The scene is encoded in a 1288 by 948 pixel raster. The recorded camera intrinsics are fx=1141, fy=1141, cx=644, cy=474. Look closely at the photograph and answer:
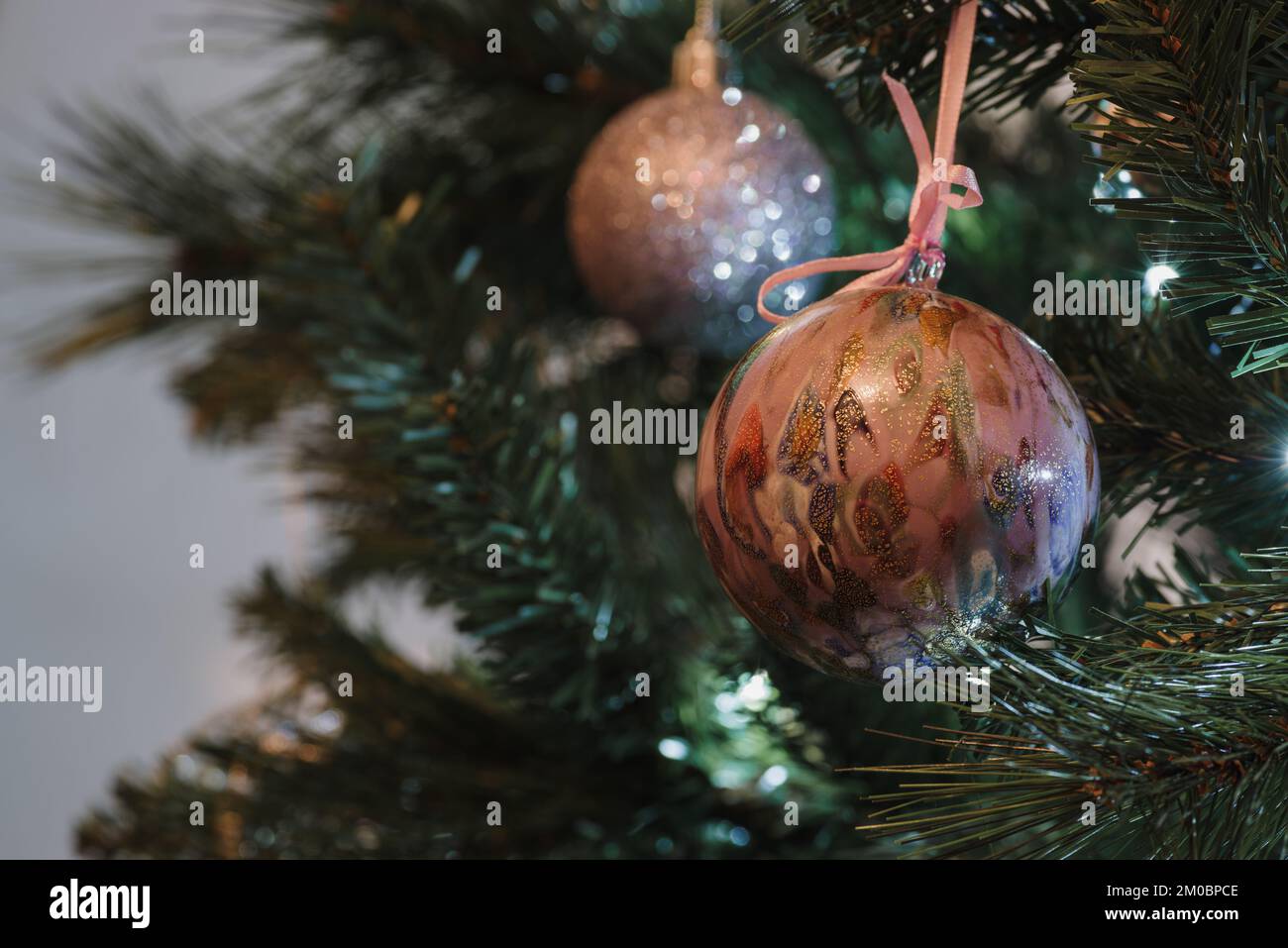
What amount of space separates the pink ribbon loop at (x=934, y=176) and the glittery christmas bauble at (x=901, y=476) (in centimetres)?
2

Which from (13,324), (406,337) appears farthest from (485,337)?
(13,324)

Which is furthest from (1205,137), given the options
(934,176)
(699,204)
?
(699,204)

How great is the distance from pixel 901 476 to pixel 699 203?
0.27 m

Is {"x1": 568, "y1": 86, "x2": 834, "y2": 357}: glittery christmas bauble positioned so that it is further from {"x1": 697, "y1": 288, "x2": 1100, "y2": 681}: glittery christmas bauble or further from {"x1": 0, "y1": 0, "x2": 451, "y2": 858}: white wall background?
{"x1": 0, "y1": 0, "x2": 451, "y2": 858}: white wall background

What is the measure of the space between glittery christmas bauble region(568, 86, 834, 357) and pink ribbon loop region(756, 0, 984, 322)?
185 millimetres

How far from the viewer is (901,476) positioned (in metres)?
0.22

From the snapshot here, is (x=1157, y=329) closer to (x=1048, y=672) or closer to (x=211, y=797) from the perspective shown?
(x=1048, y=672)

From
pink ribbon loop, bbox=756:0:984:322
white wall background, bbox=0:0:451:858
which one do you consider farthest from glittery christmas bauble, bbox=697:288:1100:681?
white wall background, bbox=0:0:451:858

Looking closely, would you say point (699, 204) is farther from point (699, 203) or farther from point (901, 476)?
point (901, 476)

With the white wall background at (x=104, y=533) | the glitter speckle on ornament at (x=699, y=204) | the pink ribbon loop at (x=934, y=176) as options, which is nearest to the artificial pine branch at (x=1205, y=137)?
the pink ribbon loop at (x=934, y=176)

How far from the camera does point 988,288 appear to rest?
0.50 metres

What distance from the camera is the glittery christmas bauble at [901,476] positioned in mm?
217

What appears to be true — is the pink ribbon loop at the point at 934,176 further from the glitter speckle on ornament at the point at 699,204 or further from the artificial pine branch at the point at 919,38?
the glitter speckle on ornament at the point at 699,204

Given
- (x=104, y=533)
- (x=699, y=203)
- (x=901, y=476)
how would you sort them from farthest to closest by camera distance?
1. (x=104, y=533)
2. (x=699, y=203)
3. (x=901, y=476)
